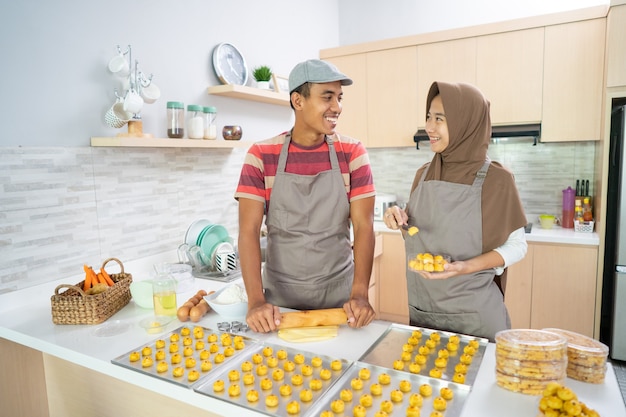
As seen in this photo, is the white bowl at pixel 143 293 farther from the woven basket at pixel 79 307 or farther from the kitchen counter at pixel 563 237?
the kitchen counter at pixel 563 237

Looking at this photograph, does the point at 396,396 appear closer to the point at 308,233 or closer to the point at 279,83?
the point at 308,233

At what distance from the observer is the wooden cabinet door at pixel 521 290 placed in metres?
3.24

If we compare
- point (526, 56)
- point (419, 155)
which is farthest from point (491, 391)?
point (419, 155)

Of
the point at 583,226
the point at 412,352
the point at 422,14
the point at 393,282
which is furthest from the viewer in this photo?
the point at 422,14

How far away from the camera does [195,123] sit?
8.38 feet

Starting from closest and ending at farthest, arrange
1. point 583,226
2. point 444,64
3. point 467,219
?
1. point 467,219
2. point 583,226
3. point 444,64

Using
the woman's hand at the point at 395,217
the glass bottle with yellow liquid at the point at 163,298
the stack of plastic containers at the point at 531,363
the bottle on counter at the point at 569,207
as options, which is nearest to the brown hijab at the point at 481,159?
the woman's hand at the point at 395,217

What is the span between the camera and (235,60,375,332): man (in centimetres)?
174

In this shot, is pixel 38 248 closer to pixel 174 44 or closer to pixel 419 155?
pixel 174 44

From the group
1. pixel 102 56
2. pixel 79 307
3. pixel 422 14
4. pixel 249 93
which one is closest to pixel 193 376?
pixel 79 307

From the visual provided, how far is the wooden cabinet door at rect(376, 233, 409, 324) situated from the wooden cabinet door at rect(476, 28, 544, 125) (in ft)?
4.18

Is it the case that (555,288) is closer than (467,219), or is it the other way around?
(467,219)

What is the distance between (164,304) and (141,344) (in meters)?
0.24

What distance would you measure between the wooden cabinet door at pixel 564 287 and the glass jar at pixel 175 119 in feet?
8.49
